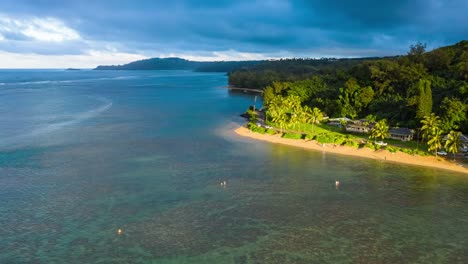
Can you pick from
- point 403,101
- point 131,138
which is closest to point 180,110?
point 131,138

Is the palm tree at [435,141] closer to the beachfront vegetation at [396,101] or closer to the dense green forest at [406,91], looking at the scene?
the beachfront vegetation at [396,101]

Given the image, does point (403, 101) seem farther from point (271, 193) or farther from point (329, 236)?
point (329, 236)

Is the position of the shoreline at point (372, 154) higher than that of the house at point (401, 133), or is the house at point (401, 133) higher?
the house at point (401, 133)

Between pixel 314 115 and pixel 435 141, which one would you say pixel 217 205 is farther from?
pixel 314 115

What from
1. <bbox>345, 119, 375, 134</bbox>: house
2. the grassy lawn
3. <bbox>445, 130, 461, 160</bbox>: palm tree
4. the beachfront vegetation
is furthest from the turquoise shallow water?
<bbox>345, 119, 375, 134</bbox>: house

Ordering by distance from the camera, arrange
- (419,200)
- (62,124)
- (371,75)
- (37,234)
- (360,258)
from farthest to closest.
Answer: (371,75), (62,124), (419,200), (37,234), (360,258)

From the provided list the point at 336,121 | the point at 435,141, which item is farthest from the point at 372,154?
the point at 336,121

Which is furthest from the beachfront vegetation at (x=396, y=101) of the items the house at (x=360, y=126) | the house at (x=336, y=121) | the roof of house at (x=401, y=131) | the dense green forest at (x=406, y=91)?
the house at (x=336, y=121)
